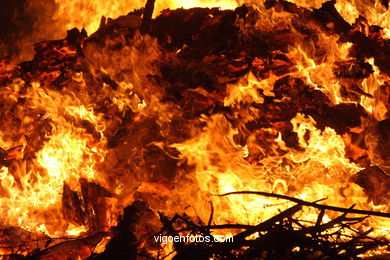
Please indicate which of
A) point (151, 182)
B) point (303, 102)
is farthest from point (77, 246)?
point (303, 102)

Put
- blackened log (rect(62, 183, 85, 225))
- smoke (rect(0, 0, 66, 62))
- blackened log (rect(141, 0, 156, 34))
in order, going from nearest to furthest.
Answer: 1. blackened log (rect(62, 183, 85, 225))
2. blackened log (rect(141, 0, 156, 34))
3. smoke (rect(0, 0, 66, 62))

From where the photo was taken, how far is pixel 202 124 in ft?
18.6

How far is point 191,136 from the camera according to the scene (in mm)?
5617

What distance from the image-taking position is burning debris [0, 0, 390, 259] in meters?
5.39

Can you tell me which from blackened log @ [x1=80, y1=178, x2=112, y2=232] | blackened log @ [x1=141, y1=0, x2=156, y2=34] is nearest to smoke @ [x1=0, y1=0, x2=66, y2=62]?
blackened log @ [x1=141, y1=0, x2=156, y2=34]

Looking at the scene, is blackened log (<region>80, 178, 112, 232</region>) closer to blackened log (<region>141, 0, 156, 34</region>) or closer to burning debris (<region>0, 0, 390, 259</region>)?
burning debris (<region>0, 0, 390, 259</region>)

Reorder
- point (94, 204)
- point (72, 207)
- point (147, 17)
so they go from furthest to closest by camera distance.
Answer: point (147, 17), point (72, 207), point (94, 204)

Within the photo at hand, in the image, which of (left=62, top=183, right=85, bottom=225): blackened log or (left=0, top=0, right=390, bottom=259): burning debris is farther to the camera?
(left=62, top=183, right=85, bottom=225): blackened log

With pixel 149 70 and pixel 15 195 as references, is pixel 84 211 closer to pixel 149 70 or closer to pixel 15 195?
pixel 15 195

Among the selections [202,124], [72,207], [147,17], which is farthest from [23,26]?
[202,124]

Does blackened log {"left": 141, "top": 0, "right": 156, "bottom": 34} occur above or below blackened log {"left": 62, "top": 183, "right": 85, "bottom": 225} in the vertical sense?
above

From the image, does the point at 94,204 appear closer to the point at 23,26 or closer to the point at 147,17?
the point at 147,17

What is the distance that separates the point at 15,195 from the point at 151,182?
271 cm

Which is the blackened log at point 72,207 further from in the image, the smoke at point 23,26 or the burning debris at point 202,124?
the smoke at point 23,26
